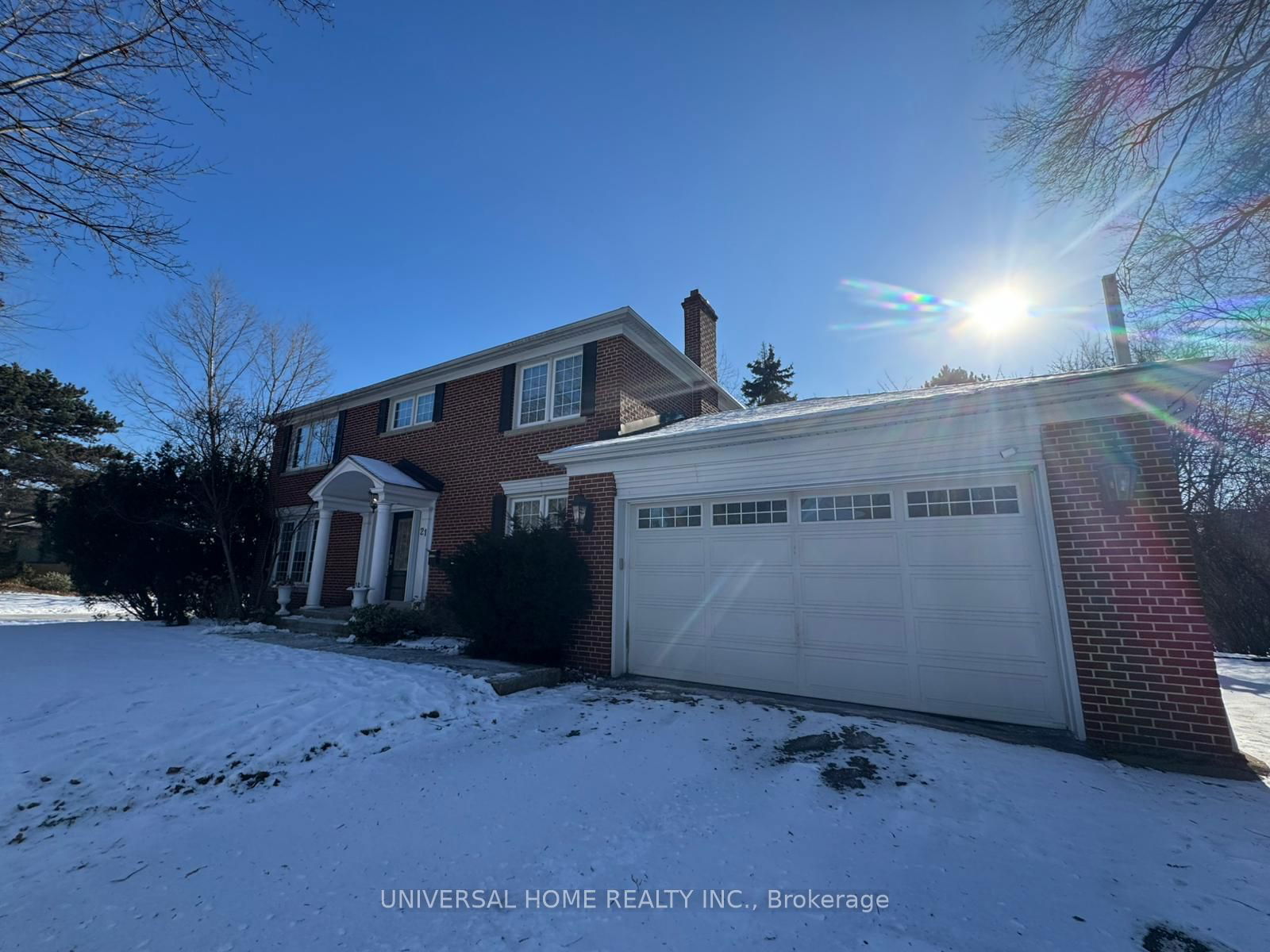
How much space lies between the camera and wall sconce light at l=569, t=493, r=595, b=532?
799 centimetres

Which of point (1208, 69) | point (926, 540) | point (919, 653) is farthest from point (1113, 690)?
point (1208, 69)

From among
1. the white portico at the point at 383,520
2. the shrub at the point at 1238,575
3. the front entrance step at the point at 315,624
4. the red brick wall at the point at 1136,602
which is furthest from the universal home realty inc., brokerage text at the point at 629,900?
the shrub at the point at 1238,575

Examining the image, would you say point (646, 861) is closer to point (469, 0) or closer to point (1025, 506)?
point (1025, 506)

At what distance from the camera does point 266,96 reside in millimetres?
4570

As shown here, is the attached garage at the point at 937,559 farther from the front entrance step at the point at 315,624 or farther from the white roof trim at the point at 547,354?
the front entrance step at the point at 315,624

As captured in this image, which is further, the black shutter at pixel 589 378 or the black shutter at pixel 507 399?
the black shutter at pixel 507 399

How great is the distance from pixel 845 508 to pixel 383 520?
918 centimetres

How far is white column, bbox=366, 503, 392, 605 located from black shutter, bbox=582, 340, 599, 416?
4.81 m

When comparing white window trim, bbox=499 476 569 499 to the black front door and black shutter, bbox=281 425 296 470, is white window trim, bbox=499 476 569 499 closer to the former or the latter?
the black front door

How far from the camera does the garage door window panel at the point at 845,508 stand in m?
6.12

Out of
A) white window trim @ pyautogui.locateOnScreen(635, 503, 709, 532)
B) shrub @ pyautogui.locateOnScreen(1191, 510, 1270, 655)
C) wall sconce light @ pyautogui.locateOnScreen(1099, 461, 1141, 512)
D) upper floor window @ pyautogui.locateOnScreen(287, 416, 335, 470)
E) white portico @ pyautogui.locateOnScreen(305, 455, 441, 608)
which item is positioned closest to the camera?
wall sconce light @ pyautogui.locateOnScreen(1099, 461, 1141, 512)

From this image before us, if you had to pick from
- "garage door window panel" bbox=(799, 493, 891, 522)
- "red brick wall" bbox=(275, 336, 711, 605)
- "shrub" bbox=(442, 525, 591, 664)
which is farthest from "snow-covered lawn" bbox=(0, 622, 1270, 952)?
"red brick wall" bbox=(275, 336, 711, 605)

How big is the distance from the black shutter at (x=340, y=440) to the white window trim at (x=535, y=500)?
641 cm

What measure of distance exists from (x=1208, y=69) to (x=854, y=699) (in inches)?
351
